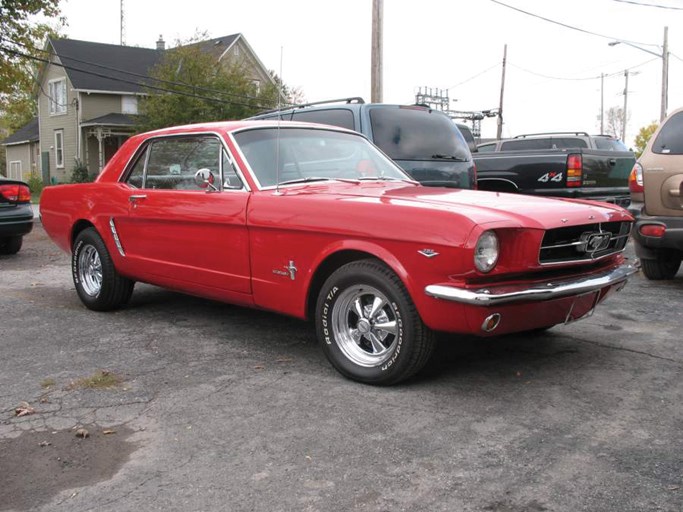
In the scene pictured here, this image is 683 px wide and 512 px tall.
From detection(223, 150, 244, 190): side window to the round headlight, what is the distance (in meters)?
1.87

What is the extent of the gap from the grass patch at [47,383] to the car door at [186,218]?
48.5 inches

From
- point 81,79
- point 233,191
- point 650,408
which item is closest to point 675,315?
point 650,408

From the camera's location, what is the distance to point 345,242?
401 centimetres

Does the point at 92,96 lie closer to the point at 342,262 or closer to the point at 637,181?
the point at 637,181

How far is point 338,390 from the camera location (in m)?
3.95

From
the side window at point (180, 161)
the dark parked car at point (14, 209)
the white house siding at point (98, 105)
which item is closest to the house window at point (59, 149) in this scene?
the white house siding at point (98, 105)

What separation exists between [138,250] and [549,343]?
319 centimetres

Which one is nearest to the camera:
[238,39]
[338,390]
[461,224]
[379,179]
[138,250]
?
[461,224]

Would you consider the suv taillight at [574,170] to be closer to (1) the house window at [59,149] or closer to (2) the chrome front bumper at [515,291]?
(2) the chrome front bumper at [515,291]

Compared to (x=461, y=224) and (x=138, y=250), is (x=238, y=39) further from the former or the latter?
(x=461, y=224)

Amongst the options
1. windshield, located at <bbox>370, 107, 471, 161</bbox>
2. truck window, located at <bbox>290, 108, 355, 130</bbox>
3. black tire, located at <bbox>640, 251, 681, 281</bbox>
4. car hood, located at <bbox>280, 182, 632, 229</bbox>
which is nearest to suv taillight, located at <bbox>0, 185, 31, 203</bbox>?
truck window, located at <bbox>290, 108, 355, 130</bbox>

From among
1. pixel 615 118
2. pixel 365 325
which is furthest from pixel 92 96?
pixel 615 118

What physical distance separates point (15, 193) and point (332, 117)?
465 centimetres

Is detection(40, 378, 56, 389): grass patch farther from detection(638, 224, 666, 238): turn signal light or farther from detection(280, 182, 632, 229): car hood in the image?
detection(638, 224, 666, 238): turn signal light
